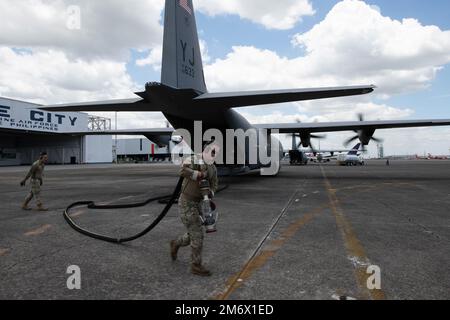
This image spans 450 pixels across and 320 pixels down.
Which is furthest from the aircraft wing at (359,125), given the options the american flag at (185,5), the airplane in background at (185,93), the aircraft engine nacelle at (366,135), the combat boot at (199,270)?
the combat boot at (199,270)

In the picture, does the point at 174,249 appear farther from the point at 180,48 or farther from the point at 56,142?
the point at 56,142

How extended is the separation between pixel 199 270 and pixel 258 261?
3.42 ft

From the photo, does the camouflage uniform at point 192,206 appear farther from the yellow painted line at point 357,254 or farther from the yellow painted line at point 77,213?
the yellow painted line at point 77,213

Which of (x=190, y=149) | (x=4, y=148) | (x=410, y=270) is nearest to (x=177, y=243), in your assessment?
(x=410, y=270)

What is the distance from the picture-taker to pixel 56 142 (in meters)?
61.6

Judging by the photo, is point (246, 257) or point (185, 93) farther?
point (185, 93)

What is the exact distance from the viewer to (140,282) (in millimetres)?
4215

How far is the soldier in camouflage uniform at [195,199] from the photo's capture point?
4520 millimetres

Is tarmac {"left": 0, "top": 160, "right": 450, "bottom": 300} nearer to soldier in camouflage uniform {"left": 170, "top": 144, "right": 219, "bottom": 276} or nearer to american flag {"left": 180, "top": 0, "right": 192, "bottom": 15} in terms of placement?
soldier in camouflage uniform {"left": 170, "top": 144, "right": 219, "bottom": 276}

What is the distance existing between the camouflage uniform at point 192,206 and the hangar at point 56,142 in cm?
5429

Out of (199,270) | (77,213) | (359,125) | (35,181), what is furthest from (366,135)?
(199,270)

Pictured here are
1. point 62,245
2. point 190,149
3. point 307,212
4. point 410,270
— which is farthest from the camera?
point 190,149
